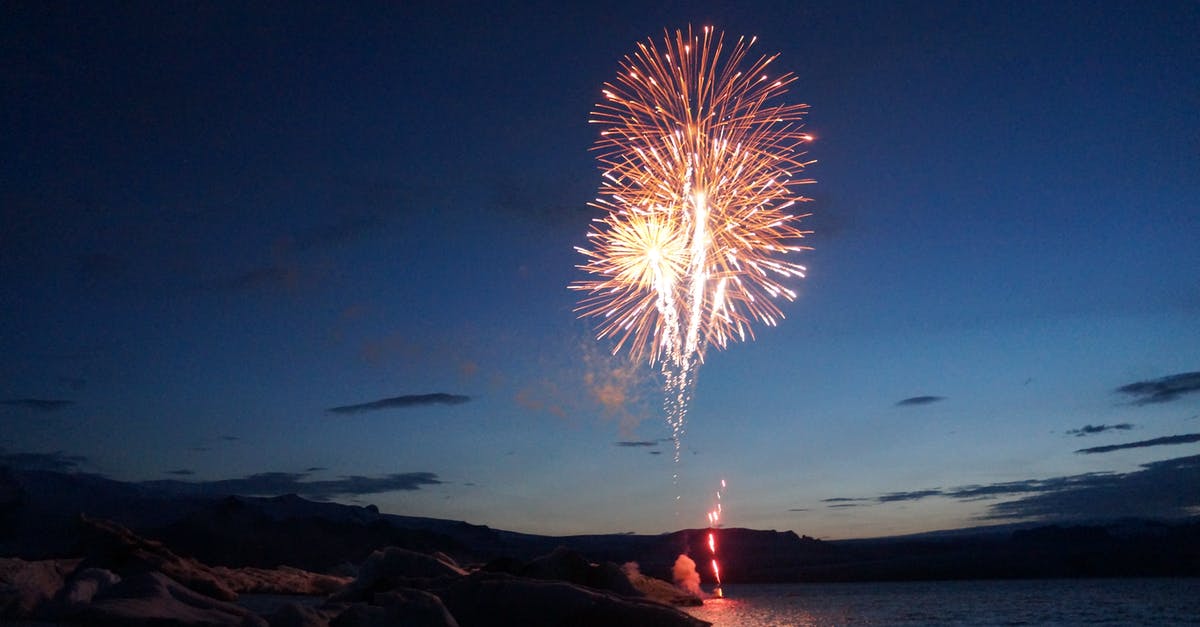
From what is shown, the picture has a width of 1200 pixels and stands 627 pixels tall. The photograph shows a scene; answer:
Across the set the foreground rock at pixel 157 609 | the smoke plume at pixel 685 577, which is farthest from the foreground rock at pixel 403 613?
the smoke plume at pixel 685 577

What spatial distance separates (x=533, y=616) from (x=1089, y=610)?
90.0 m

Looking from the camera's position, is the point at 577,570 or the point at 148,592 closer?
the point at 148,592

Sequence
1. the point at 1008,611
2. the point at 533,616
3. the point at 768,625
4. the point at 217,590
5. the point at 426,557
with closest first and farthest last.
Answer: the point at 533,616
the point at 426,557
the point at 217,590
the point at 768,625
the point at 1008,611

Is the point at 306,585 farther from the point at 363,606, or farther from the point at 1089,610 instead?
the point at 1089,610

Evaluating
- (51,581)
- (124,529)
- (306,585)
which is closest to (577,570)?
(51,581)

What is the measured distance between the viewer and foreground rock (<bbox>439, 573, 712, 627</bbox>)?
26.7 meters

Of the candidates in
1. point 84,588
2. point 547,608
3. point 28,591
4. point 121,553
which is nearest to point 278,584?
point 121,553

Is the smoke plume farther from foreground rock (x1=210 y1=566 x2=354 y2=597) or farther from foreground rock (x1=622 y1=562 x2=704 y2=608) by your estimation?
foreground rock (x1=210 y1=566 x2=354 y2=597)

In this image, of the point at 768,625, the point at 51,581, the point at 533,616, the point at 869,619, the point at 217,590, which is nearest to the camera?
the point at 533,616

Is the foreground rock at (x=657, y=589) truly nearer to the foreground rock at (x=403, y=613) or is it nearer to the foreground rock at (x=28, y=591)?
the foreground rock at (x=403, y=613)

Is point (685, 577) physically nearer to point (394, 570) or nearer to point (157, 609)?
point (394, 570)

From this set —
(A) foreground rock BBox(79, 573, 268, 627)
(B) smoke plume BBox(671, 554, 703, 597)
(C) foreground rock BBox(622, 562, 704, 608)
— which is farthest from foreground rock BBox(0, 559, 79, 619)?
(B) smoke plume BBox(671, 554, 703, 597)

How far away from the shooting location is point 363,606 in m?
25.1

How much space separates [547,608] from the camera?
26.9m
